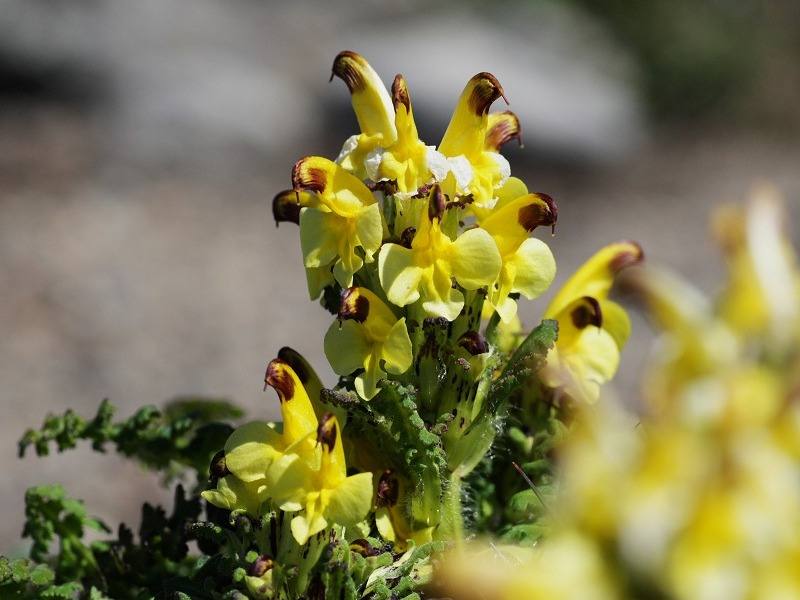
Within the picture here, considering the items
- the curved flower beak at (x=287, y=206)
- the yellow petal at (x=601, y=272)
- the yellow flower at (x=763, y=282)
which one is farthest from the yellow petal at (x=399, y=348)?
the yellow flower at (x=763, y=282)

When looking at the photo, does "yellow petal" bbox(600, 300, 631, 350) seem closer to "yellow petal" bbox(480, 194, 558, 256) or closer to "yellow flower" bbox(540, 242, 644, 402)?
"yellow flower" bbox(540, 242, 644, 402)

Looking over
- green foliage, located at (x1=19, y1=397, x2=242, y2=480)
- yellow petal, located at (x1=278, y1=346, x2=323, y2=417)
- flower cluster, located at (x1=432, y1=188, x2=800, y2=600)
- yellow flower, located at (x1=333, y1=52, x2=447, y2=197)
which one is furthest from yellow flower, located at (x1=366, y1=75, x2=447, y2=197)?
flower cluster, located at (x1=432, y1=188, x2=800, y2=600)

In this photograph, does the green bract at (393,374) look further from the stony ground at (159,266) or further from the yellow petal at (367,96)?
the stony ground at (159,266)

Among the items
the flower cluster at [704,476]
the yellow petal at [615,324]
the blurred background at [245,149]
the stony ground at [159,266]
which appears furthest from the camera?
the blurred background at [245,149]

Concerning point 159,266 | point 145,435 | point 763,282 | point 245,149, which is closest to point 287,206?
point 145,435

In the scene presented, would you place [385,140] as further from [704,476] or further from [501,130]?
[704,476]

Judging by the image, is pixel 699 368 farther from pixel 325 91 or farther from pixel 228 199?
pixel 325 91
